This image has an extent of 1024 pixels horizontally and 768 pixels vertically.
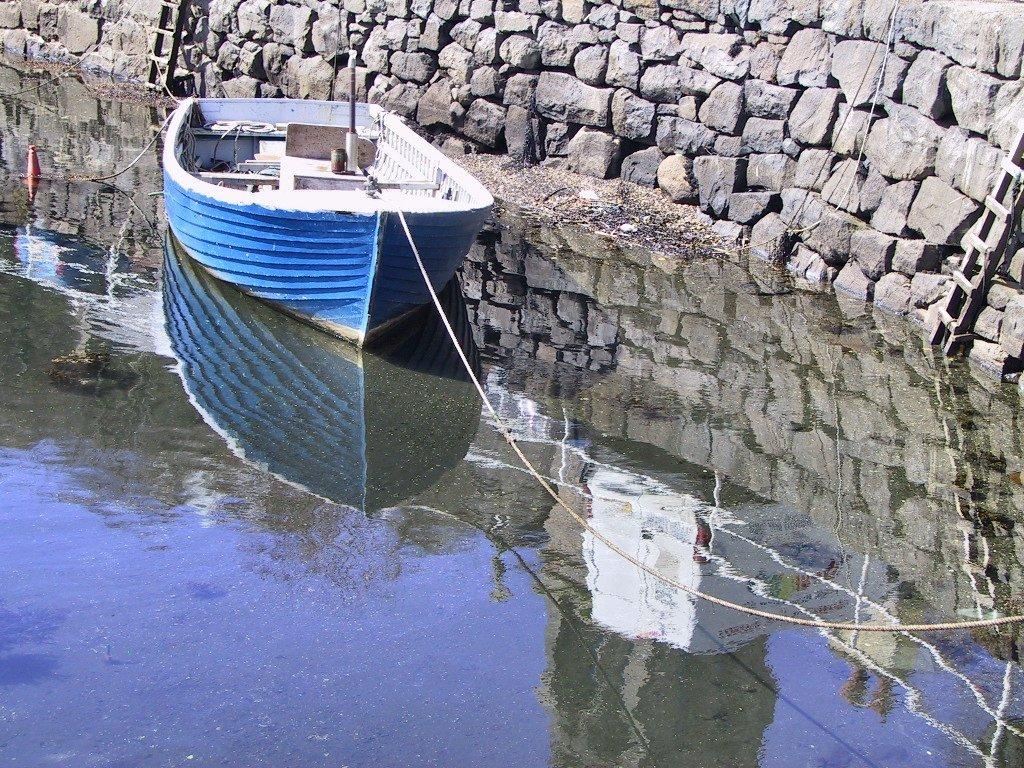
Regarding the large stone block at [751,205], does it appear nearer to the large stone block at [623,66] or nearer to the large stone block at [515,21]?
the large stone block at [623,66]

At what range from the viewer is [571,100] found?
502 inches

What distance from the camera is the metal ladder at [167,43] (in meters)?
16.8

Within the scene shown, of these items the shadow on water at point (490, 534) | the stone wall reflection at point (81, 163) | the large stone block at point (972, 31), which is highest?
the large stone block at point (972, 31)

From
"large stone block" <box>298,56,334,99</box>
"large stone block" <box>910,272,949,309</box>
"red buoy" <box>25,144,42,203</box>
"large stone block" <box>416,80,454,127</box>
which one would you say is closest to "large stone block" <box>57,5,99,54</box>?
"large stone block" <box>298,56,334,99</box>

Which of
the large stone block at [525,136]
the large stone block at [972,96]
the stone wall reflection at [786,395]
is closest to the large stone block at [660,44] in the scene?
the large stone block at [525,136]

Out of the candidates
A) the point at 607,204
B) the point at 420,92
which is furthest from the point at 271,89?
the point at 607,204

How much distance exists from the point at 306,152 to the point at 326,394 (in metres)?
3.45

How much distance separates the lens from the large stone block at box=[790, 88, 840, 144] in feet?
34.6

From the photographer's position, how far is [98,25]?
18.6 m

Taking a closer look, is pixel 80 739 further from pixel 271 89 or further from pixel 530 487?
pixel 271 89

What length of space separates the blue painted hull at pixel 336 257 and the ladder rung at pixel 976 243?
11.8ft

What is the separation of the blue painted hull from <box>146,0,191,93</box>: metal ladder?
369 inches

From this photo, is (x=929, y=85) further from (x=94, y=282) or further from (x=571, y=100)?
(x=94, y=282)

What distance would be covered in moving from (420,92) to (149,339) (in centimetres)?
752
